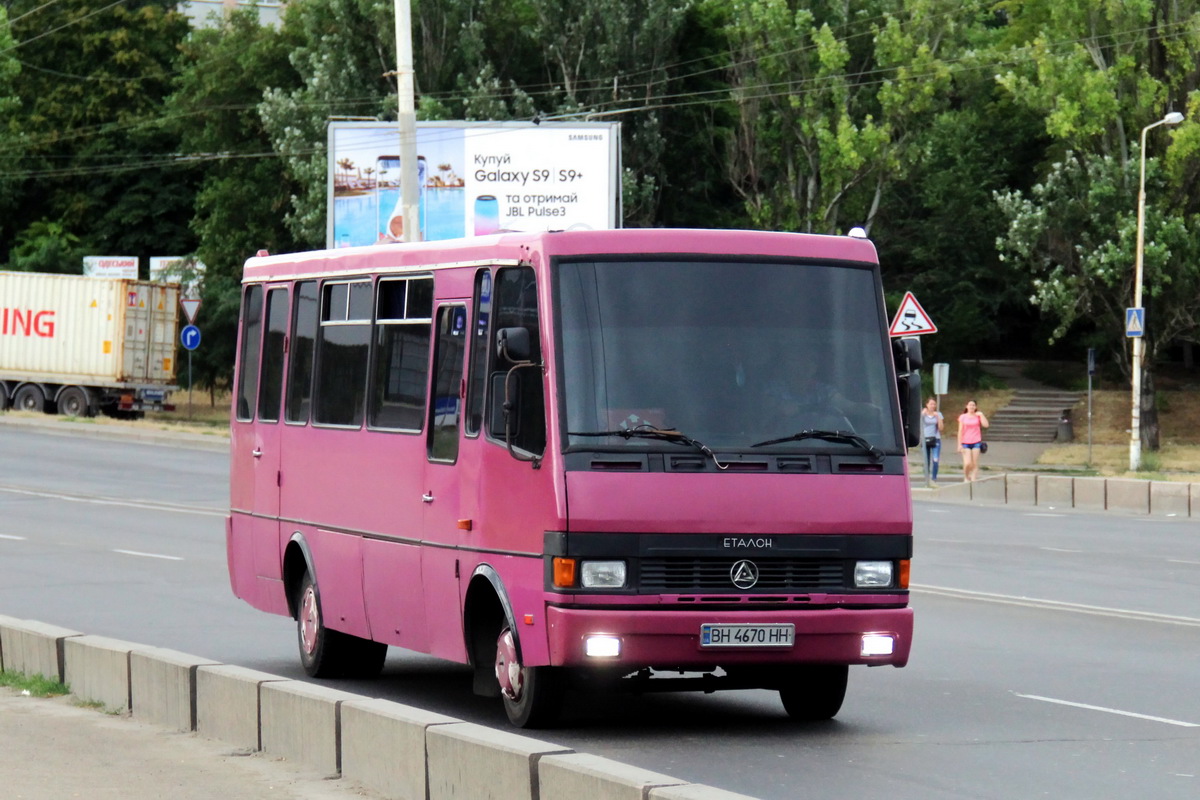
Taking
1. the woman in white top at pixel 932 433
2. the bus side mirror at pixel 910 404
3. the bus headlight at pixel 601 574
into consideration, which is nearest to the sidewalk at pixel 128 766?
the bus headlight at pixel 601 574

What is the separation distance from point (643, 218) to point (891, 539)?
151ft

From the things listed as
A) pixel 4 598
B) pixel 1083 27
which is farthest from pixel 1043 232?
pixel 4 598

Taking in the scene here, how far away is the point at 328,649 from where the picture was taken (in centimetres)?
1202

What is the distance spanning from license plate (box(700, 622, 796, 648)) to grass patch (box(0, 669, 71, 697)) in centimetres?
382

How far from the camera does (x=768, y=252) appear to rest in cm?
991

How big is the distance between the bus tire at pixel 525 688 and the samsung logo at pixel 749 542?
102cm

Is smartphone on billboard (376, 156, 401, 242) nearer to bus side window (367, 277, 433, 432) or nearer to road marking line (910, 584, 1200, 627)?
road marking line (910, 584, 1200, 627)

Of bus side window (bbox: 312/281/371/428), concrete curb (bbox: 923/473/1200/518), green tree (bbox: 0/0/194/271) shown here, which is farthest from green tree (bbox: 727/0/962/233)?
bus side window (bbox: 312/281/371/428)

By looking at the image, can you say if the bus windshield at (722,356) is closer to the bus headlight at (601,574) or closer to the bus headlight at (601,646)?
the bus headlight at (601,574)

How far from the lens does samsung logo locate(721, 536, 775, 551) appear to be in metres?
9.30

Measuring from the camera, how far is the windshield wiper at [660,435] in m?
9.35

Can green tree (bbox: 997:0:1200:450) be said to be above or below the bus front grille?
above

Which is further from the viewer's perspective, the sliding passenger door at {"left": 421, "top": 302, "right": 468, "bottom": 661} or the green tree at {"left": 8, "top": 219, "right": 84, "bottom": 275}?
the green tree at {"left": 8, "top": 219, "right": 84, "bottom": 275}

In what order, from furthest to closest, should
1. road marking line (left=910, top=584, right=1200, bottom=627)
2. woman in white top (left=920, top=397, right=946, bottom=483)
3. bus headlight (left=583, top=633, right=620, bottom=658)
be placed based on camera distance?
woman in white top (left=920, top=397, right=946, bottom=483)
road marking line (left=910, top=584, right=1200, bottom=627)
bus headlight (left=583, top=633, right=620, bottom=658)
